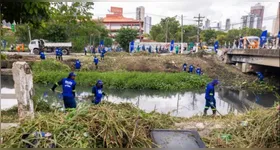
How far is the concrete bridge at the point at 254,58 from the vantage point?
9525 mm

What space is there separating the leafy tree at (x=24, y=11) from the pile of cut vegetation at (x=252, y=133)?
400 centimetres

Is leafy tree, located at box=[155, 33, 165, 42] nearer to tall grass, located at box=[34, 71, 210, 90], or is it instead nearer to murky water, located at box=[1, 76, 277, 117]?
tall grass, located at box=[34, 71, 210, 90]

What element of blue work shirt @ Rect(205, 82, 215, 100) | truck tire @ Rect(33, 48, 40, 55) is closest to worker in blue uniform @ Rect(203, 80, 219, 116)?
blue work shirt @ Rect(205, 82, 215, 100)

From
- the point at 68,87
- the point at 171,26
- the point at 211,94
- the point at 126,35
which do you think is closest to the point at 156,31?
the point at 171,26

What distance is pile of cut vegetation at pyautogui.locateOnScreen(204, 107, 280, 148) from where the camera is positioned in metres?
3.54

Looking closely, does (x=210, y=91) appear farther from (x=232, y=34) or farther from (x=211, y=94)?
(x=232, y=34)

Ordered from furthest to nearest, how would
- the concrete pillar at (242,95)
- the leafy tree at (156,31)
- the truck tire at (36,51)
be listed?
the leafy tree at (156,31)
the truck tire at (36,51)
the concrete pillar at (242,95)

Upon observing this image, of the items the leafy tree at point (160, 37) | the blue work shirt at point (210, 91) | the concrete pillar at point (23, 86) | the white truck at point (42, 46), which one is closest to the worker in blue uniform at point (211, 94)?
the blue work shirt at point (210, 91)

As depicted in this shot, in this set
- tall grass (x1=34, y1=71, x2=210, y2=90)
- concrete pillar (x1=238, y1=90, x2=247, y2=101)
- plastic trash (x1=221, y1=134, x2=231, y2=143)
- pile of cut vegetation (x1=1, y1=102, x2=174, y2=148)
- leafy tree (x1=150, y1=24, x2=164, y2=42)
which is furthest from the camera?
leafy tree (x1=150, y1=24, x2=164, y2=42)

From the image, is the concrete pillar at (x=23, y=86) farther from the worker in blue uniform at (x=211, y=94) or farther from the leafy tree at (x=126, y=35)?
the leafy tree at (x=126, y=35)

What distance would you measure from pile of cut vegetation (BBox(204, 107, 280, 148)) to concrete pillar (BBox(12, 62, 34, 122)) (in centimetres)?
383

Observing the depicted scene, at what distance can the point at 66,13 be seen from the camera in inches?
961

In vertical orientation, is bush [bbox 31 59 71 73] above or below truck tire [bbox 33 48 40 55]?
below

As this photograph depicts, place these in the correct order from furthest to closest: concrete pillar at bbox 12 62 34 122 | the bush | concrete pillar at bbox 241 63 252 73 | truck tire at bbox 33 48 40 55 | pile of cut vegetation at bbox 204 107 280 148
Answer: truck tire at bbox 33 48 40 55 < concrete pillar at bbox 241 63 252 73 < the bush < concrete pillar at bbox 12 62 34 122 < pile of cut vegetation at bbox 204 107 280 148
